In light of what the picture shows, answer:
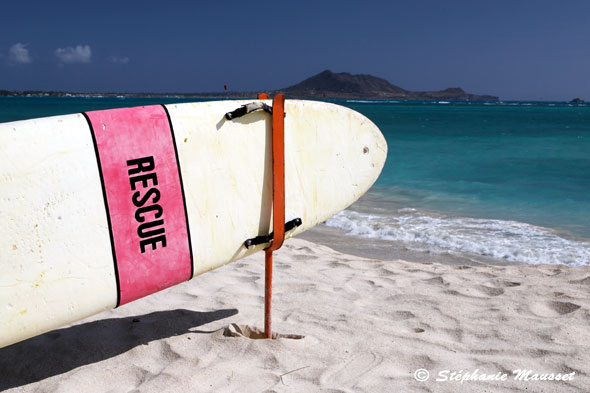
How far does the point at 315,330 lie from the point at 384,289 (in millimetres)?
834

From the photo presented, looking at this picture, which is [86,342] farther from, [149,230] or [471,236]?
[471,236]

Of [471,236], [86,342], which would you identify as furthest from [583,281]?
[86,342]

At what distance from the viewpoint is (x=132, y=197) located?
1962mm

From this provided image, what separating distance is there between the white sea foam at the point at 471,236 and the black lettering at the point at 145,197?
3293 millimetres

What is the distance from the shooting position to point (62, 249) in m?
1.86

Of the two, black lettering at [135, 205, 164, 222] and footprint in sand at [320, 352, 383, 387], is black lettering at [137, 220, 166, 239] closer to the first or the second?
black lettering at [135, 205, 164, 222]

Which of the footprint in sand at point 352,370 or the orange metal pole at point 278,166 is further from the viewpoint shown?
the orange metal pole at point 278,166

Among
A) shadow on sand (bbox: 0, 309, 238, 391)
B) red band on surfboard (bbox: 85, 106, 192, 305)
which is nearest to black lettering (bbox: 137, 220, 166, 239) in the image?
red band on surfboard (bbox: 85, 106, 192, 305)

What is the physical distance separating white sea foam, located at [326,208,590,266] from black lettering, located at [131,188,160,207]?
329 centimetres

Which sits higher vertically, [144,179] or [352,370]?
[144,179]

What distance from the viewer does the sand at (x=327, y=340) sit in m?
2.05

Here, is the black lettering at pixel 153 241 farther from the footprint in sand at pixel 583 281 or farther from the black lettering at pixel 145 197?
the footprint in sand at pixel 583 281

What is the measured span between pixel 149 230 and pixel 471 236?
4.18 m

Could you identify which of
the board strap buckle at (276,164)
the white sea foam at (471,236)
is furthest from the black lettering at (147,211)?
the white sea foam at (471,236)
